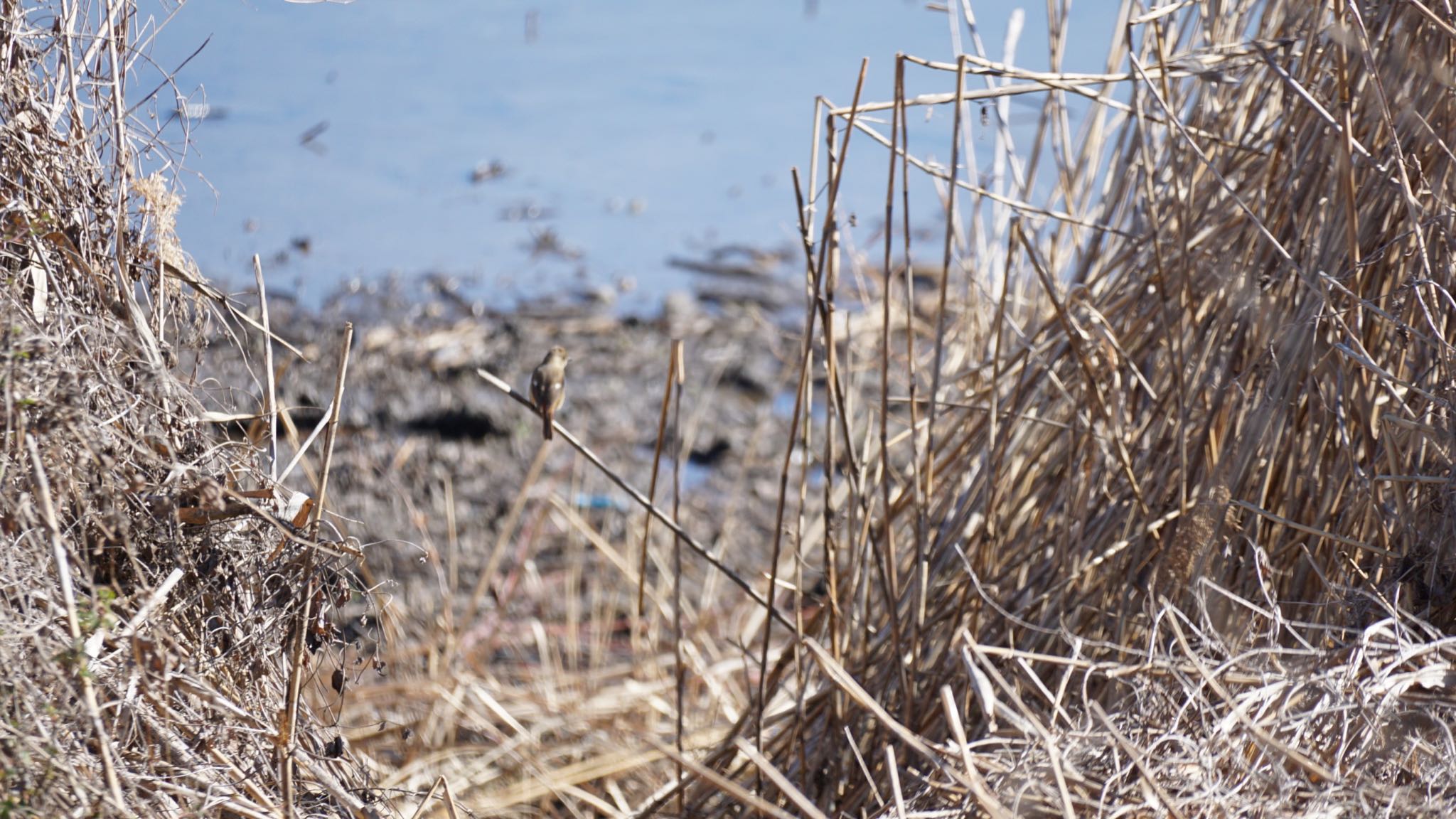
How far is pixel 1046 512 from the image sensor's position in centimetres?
178

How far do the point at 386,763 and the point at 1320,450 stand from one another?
2.10 metres

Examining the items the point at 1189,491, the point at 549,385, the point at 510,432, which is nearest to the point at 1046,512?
the point at 1189,491

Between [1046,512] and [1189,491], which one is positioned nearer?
Result: [1189,491]

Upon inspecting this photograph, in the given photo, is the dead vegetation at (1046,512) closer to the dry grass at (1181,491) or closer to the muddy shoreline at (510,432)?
the dry grass at (1181,491)

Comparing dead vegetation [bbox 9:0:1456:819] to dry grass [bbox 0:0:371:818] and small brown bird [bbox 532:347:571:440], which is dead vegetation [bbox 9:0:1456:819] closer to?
dry grass [bbox 0:0:371:818]

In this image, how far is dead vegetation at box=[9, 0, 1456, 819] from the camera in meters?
1.04

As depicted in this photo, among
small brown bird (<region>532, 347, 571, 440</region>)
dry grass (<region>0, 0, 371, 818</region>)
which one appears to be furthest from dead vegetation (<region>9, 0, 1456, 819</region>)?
small brown bird (<region>532, 347, 571, 440</region>)

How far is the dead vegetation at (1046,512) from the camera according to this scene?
1.04m

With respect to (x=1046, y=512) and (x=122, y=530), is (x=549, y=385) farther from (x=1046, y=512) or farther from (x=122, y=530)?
(x=1046, y=512)

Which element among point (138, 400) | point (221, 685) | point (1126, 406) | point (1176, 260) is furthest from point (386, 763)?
point (1176, 260)

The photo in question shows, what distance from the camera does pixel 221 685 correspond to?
119cm

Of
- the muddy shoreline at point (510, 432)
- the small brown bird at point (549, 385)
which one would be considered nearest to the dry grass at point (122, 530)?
the small brown bird at point (549, 385)

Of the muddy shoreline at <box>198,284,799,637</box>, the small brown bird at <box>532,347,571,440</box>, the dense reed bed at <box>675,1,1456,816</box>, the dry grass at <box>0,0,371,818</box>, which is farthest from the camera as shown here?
the muddy shoreline at <box>198,284,799,637</box>

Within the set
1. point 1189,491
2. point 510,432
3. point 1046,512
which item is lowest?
point 510,432
